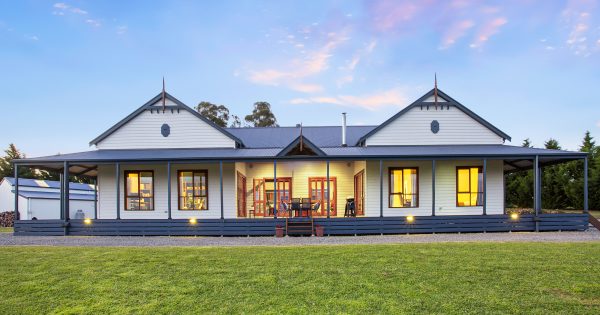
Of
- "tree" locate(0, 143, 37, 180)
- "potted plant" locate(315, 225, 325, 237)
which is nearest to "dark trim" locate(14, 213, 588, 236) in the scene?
"potted plant" locate(315, 225, 325, 237)

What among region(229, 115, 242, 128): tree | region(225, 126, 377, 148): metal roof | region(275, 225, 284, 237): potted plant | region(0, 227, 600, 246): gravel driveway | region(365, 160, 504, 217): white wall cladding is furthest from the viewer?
region(229, 115, 242, 128): tree

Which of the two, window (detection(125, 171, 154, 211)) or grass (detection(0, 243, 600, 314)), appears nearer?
grass (detection(0, 243, 600, 314))

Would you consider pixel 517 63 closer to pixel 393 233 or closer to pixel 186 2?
pixel 393 233

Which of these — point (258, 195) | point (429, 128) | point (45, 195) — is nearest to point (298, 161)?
point (258, 195)

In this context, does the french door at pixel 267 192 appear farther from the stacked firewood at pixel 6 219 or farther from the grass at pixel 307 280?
the stacked firewood at pixel 6 219

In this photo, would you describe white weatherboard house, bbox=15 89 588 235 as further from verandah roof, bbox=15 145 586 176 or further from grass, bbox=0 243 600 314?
grass, bbox=0 243 600 314

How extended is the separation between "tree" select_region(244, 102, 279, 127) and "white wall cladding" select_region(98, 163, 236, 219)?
29.7 meters

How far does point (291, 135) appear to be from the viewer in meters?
21.9

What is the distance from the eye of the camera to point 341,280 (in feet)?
25.8

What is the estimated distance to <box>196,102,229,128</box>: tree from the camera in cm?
4644

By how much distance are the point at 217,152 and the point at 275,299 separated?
11458 mm

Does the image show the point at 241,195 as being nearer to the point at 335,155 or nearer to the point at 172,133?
the point at 172,133

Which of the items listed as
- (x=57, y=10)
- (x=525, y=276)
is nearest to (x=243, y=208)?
(x=57, y=10)

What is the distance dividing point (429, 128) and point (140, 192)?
1219 cm
